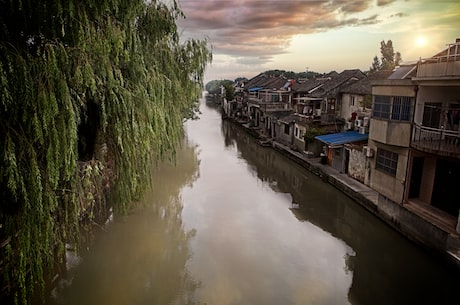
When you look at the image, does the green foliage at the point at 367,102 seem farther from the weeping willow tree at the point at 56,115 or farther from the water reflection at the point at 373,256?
the weeping willow tree at the point at 56,115

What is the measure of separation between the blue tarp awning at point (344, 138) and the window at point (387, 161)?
3.86 m

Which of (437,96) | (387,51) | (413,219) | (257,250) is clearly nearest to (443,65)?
(437,96)

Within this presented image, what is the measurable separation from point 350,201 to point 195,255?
7.72m

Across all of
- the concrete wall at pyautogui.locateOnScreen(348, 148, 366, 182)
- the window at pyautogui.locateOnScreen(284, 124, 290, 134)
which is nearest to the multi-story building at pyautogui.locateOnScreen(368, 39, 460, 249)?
the concrete wall at pyautogui.locateOnScreen(348, 148, 366, 182)

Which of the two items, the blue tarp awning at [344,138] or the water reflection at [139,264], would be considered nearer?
the water reflection at [139,264]

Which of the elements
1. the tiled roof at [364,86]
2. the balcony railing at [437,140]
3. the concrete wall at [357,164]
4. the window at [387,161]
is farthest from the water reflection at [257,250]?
the tiled roof at [364,86]

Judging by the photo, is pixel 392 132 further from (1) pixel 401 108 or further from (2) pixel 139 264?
(2) pixel 139 264

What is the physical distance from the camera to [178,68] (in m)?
10.5

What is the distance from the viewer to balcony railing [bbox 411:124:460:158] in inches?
360

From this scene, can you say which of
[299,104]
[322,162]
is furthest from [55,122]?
[299,104]

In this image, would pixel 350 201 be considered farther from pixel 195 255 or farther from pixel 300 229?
pixel 195 255

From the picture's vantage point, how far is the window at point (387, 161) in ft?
38.5

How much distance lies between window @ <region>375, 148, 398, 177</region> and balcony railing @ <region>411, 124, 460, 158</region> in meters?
1.27

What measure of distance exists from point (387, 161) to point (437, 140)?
7.31 ft
